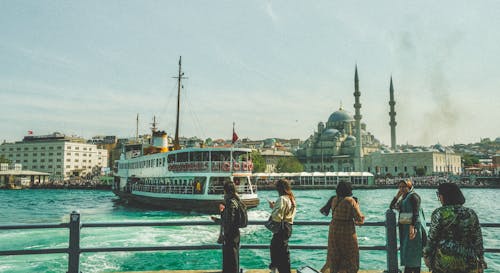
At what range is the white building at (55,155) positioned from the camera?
419 feet

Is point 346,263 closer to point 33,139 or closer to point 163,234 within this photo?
point 163,234

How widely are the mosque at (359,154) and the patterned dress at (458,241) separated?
9932 centimetres

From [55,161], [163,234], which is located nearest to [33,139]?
[55,161]

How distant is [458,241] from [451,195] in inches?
16.1

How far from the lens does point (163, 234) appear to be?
17562 millimetres

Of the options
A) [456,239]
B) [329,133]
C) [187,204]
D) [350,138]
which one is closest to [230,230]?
[456,239]

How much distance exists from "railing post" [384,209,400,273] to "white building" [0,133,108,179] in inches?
5314

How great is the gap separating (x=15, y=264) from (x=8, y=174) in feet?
334

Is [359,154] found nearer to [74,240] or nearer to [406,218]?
[406,218]

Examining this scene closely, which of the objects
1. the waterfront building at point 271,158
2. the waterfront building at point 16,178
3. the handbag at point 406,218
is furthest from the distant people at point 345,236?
the waterfront building at point 271,158

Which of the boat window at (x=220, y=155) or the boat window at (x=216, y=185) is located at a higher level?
the boat window at (x=220, y=155)

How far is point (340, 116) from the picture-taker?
143 meters

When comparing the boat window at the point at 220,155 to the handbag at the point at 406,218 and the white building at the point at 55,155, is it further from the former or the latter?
the white building at the point at 55,155

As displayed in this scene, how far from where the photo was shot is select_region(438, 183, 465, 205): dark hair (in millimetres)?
3779
